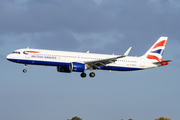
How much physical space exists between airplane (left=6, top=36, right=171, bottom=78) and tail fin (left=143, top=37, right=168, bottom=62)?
4.16ft

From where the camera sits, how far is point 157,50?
73.2 metres

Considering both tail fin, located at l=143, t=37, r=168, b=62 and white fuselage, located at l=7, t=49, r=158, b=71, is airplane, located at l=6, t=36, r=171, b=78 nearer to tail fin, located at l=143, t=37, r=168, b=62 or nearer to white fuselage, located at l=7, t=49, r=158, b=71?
white fuselage, located at l=7, t=49, r=158, b=71

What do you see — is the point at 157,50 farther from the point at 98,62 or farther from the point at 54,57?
the point at 54,57

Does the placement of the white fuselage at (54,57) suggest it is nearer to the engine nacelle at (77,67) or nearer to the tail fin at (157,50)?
the engine nacelle at (77,67)

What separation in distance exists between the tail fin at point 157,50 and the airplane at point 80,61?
4.16 feet

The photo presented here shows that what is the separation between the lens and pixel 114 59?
6266 centimetres

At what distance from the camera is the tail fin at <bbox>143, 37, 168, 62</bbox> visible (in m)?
72.1

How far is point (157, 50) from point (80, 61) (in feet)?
61.8

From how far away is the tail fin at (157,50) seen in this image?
72.1 m

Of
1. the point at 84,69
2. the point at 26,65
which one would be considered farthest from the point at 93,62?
the point at 26,65

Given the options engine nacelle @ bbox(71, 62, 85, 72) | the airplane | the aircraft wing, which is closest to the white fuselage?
the airplane

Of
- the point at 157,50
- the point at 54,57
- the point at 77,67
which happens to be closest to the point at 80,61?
the point at 77,67

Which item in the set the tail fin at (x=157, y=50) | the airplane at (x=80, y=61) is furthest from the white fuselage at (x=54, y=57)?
the tail fin at (x=157, y=50)

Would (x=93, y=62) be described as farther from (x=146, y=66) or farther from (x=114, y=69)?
(x=146, y=66)
